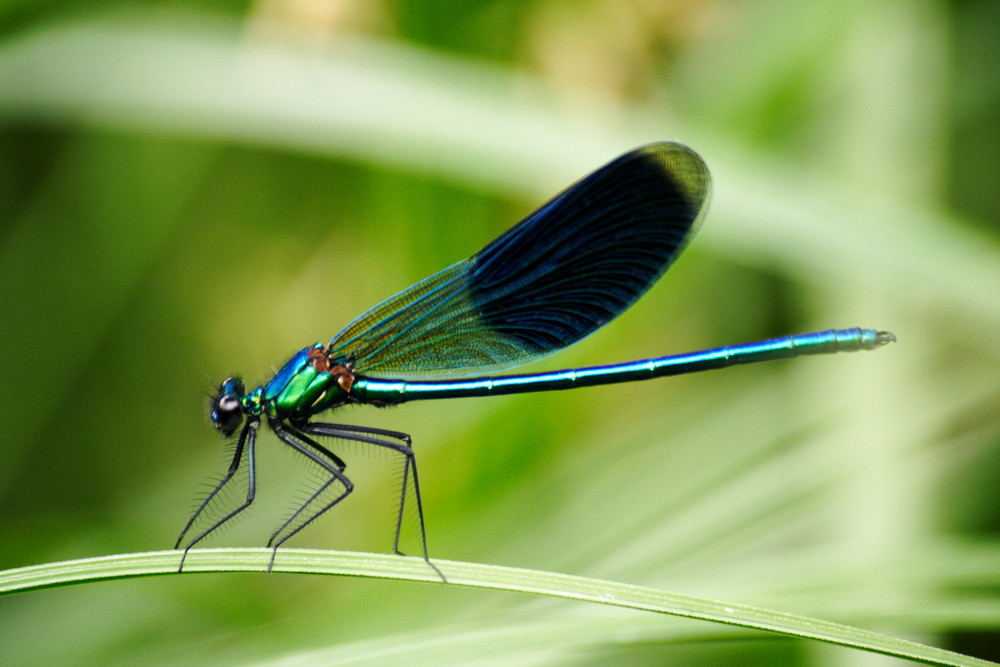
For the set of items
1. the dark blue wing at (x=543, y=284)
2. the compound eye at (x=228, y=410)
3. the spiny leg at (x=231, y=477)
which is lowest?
the spiny leg at (x=231, y=477)

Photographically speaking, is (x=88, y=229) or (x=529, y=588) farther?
(x=88, y=229)

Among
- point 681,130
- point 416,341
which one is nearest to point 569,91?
point 681,130

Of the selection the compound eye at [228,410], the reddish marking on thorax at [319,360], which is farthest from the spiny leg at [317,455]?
the reddish marking on thorax at [319,360]

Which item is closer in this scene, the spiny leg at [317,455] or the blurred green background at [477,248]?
the spiny leg at [317,455]

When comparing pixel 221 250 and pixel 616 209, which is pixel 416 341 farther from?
pixel 221 250

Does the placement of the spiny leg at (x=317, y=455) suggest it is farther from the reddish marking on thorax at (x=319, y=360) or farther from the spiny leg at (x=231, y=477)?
the reddish marking on thorax at (x=319, y=360)

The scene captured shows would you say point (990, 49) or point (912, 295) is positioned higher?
point (990, 49)

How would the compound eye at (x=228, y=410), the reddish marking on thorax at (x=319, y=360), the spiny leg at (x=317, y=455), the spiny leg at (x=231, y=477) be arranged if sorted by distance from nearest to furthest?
the spiny leg at (x=231, y=477)
the spiny leg at (x=317, y=455)
the compound eye at (x=228, y=410)
the reddish marking on thorax at (x=319, y=360)
